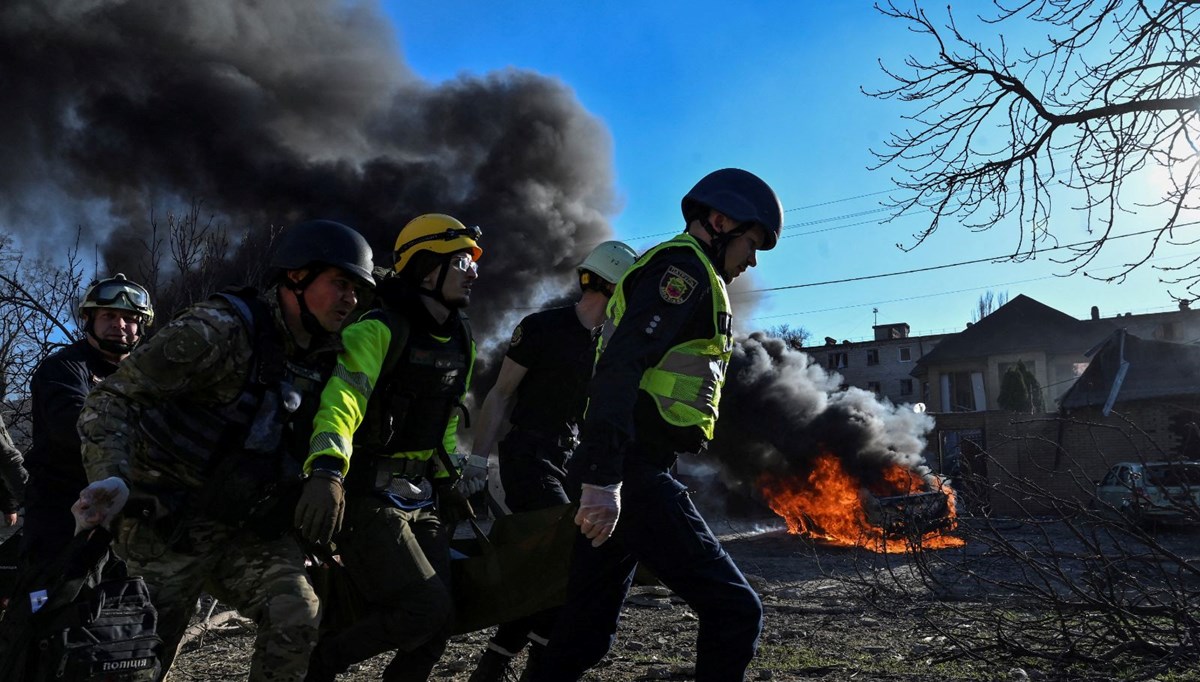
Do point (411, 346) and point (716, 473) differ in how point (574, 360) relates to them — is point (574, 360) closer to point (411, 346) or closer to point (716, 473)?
point (411, 346)

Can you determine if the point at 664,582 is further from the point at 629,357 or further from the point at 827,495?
the point at 827,495

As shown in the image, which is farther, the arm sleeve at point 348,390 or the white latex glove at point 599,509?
the arm sleeve at point 348,390

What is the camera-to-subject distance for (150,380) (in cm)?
269

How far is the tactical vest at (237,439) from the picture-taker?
2.76 m

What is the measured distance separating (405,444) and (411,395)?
19 centimetres

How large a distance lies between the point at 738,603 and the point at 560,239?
959 inches

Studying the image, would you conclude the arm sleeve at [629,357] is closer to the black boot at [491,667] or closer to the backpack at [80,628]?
the backpack at [80,628]

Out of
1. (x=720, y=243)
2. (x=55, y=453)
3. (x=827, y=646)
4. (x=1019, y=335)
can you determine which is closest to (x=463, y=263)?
(x=720, y=243)

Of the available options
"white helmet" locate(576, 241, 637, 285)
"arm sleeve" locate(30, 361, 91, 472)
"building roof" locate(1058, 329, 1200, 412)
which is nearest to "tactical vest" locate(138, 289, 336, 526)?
"arm sleeve" locate(30, 361, 91, 472)

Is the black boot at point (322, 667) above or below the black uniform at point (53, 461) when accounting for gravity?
below

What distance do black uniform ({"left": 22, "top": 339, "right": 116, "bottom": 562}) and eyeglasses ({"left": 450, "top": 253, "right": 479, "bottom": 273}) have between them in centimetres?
169

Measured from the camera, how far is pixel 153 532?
2.73 meters

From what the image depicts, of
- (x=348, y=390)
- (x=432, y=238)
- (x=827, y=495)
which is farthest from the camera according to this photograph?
(x=827, y=495)

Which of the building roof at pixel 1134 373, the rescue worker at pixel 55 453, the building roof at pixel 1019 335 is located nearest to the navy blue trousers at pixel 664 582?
the rescue worker at pixel 55 453
